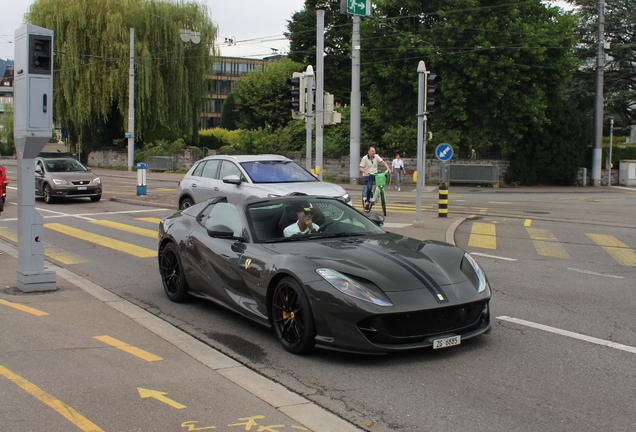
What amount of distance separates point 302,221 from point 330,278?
1443mm

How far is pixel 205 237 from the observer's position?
7.15 meters

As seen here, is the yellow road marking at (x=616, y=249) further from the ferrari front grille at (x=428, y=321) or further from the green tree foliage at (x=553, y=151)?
the green tree foliage at (x=553, y=151)

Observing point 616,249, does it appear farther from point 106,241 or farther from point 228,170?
point 106,241

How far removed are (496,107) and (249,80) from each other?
33.0 metres

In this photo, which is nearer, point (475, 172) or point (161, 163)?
point (475, 172)

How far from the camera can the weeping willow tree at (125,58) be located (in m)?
43.4

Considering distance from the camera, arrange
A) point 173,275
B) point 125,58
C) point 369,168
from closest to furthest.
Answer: point 173,275 < point 369,168 < point 125,58

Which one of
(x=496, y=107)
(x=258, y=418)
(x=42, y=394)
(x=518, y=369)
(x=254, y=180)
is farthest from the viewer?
(x=496, y=107)

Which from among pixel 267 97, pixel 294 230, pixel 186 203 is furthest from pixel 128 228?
pixel 267 97

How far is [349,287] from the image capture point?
528 cm

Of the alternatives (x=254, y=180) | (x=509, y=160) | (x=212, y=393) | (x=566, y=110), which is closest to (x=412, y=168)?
(x=509, y=160)

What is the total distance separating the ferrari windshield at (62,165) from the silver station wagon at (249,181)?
848cm

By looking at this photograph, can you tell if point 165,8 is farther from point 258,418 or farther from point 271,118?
point 258,418

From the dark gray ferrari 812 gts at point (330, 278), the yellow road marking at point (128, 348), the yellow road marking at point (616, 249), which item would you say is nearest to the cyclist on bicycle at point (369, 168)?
the yellow road marking at point (616, 249)
